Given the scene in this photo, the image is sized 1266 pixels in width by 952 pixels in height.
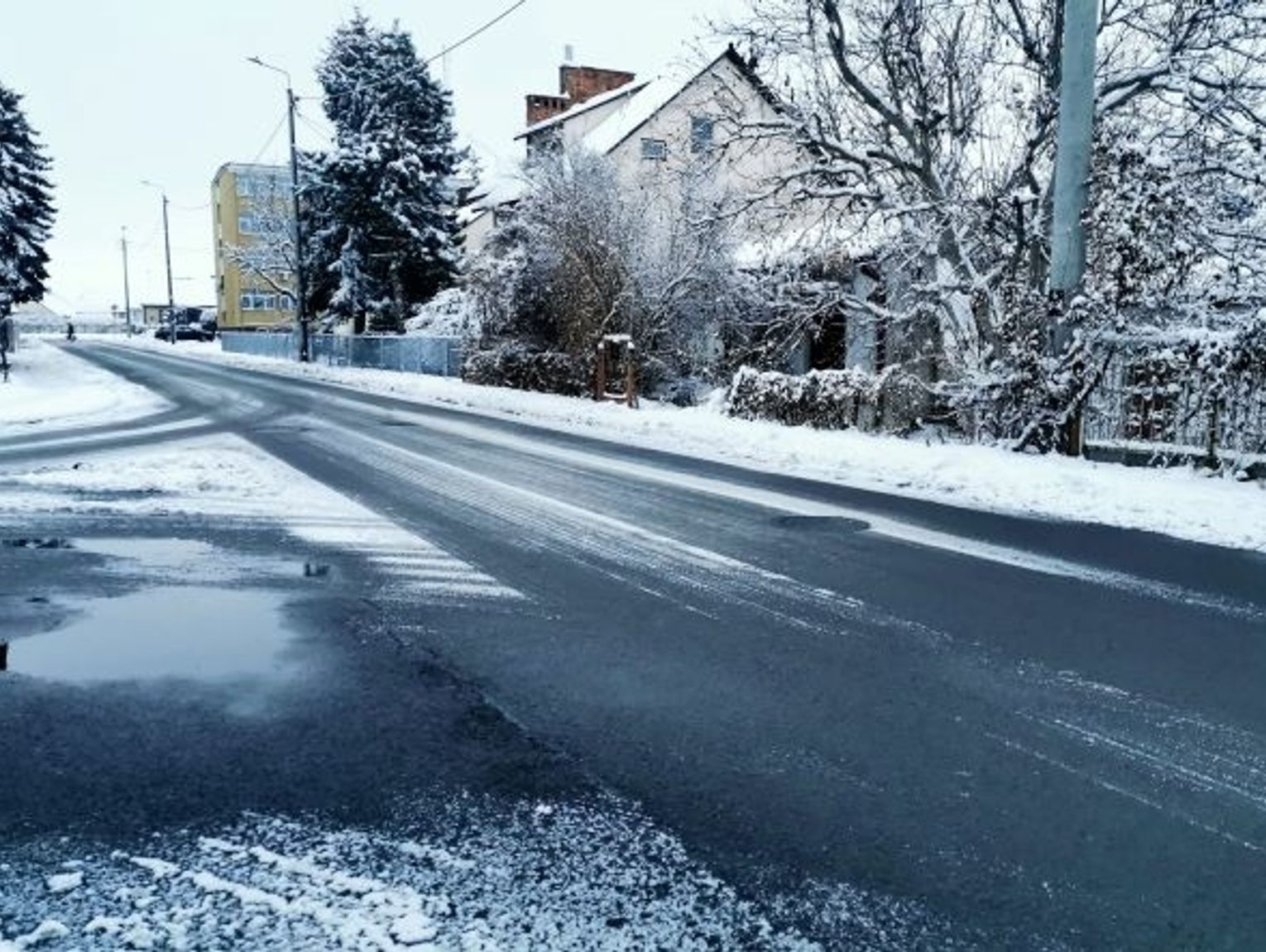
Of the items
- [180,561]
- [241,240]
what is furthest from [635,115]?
[241,240]

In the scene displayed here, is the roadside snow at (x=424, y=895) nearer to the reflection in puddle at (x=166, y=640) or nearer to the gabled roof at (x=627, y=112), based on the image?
the reflection in puddle at (x=166, y=640)

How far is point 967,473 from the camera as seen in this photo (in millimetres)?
11500

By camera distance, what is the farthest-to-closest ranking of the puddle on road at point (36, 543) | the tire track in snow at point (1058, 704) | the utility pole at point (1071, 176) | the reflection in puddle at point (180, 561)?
the utility pole at point (1071, 176) → the puddle on road at point (36, 543) → the reflection in puddle at point (180, 561) → the tire track in snow at point (1058, 704)

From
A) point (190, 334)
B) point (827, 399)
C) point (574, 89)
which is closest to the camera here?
point (827, 399)

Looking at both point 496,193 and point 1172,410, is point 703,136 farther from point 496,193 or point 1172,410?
point 496,193

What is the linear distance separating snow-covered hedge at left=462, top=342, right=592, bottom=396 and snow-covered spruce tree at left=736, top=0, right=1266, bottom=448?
7.67 metres

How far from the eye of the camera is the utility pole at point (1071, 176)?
492 inches

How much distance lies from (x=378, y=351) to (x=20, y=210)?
1659 cm

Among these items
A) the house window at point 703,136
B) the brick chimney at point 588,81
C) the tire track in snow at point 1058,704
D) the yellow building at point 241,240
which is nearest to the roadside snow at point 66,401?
the house window at point 703,136

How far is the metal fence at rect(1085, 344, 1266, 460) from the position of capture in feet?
36.2

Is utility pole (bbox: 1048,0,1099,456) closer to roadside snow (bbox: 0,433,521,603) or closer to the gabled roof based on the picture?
roadside snow (bbox: 0,433,521,603)

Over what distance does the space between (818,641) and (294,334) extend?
49.0 meters

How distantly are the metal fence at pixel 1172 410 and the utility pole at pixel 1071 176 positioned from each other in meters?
0.66

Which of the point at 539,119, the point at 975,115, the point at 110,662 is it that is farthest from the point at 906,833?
the point at 539,119
